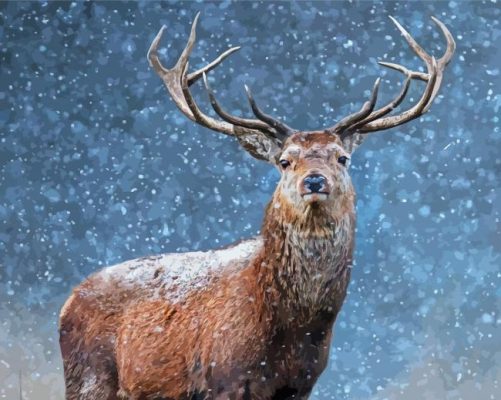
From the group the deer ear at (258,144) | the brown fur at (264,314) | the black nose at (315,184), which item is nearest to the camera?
the black nose at (315,184)

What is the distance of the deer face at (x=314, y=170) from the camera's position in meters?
4.64

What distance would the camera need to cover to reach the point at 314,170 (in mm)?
4672

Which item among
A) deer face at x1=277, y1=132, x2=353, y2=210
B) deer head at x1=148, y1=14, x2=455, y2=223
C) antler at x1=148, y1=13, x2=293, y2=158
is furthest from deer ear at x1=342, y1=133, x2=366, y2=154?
antler at x1=148, y1=13, x2=293, y2=158

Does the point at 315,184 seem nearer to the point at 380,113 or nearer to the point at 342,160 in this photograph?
the point at 342,160

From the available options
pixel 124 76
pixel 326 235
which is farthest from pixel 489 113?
pixel 326 235

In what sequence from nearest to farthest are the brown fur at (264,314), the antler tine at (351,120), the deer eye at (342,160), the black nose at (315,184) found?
the black nose at (315,184) → the brown fur at (264,314) → the deer eye at (342,160) → the antler tine at (351,120)

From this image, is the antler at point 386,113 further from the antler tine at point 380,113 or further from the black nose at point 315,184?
the black nose at point 315,184

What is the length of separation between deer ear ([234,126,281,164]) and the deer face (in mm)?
110

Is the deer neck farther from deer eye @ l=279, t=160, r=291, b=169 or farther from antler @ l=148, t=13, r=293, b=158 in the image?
antler @ l=148, t=13, r=293, b=158

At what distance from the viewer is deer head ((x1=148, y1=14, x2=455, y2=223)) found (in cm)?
470

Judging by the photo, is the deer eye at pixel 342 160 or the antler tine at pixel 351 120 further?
the antler tine at pixel 351 120

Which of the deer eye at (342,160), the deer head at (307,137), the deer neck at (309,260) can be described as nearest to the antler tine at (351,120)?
the deer head at (307,137)

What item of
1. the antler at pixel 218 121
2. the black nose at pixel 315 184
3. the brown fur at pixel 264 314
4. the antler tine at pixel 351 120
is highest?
the antler at pixel 218 121

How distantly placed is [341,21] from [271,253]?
379 cm
